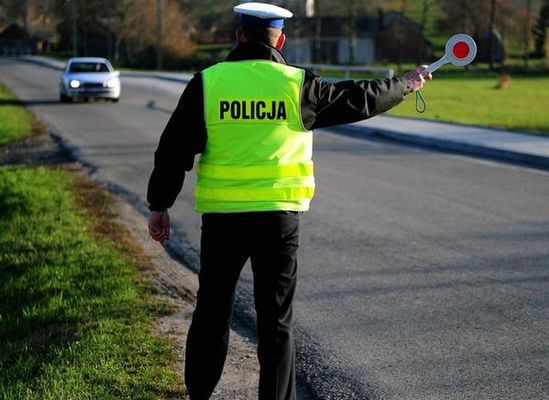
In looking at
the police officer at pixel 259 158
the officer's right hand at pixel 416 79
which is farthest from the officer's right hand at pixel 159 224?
the officer's right hand at pixel 416 79

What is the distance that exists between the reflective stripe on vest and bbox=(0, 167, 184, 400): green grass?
4.01 ft

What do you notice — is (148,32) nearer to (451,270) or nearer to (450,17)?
(450,17)

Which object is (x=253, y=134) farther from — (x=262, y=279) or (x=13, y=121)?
(x=13, y=121)

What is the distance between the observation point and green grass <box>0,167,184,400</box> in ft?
14.2

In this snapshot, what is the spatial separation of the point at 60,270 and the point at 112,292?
2.60 feet

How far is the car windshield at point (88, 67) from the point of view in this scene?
96.4 ft

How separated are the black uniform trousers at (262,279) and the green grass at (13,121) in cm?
1474

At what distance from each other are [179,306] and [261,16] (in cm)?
292

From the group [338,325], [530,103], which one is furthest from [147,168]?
[530,103]

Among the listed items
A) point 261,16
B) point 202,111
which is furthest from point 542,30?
point 202,111

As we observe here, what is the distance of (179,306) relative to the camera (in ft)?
19.8

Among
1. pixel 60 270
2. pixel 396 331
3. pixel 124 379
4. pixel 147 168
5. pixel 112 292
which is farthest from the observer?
pixel 147 168

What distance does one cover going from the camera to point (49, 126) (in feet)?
68.9

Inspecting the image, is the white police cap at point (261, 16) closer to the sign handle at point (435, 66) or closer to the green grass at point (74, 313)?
the sign handle at point (435, 66)
